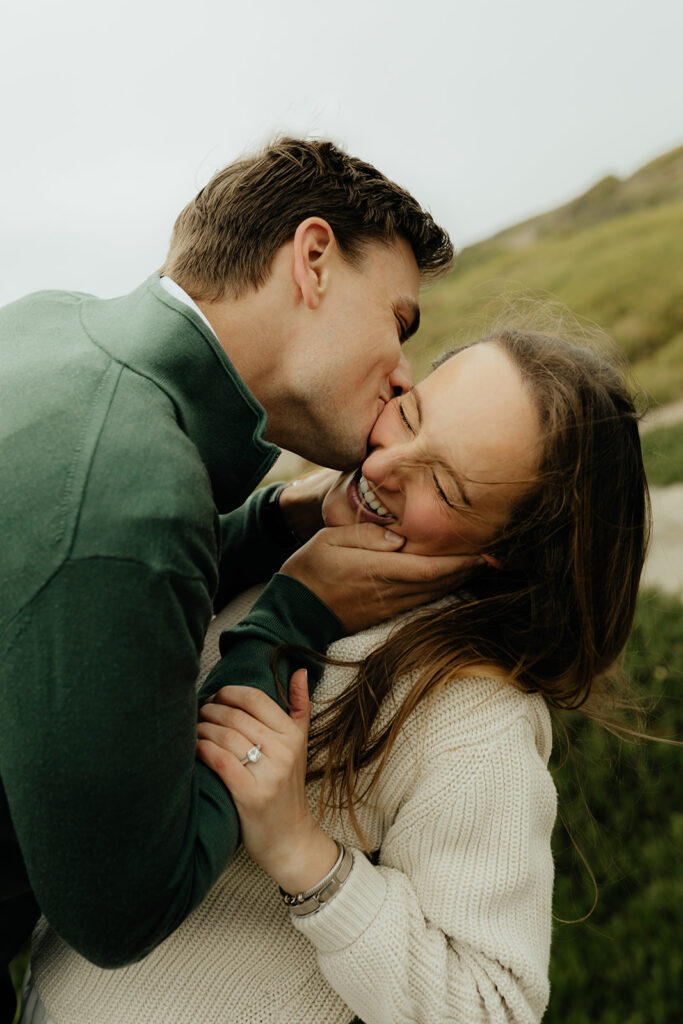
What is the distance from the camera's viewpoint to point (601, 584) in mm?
2004

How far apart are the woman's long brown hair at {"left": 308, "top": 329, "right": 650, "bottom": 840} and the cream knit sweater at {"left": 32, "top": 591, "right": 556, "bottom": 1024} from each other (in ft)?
0.20

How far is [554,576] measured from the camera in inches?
78.6

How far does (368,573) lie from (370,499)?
0.84 feet

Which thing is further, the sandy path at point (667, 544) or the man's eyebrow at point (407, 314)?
the sandy path at point (667, 544)

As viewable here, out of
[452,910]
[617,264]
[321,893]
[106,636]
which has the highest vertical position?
[106,636]

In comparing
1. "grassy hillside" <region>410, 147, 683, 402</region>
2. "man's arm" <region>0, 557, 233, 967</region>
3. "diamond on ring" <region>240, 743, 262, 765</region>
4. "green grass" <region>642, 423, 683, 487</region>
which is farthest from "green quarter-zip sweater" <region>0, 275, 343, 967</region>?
"grassy hillside" <region>410, 147, 683, 402</region>

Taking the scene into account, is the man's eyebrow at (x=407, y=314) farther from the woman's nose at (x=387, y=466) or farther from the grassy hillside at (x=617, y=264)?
the grassy hillside at (x=617, y=264)

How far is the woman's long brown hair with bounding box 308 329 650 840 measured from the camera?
5.93 feet

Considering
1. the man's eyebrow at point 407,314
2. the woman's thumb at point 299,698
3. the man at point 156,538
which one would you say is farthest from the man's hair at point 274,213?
the woman's thumb at point 299,698

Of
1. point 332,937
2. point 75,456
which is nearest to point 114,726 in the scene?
point 75,456

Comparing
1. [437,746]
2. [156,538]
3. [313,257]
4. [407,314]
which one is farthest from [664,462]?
[156,538]

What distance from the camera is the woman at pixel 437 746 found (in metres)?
1.58

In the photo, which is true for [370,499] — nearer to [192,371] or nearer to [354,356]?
[354,356]

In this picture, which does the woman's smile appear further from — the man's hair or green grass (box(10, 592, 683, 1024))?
green grass (box(10, 592, 683, 1024))
